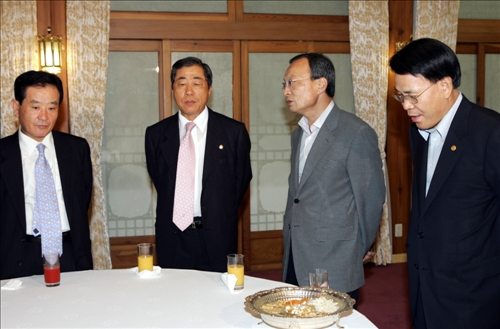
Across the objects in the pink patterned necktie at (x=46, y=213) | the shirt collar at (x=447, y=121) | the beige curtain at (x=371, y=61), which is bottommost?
the pink patterned necktie at (x=46, y=213)

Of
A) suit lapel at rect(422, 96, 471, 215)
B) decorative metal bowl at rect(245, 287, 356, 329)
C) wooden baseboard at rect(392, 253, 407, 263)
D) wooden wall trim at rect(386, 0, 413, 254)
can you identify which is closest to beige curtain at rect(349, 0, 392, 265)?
wooden wall trim at rect(386, 0, 413, 254)

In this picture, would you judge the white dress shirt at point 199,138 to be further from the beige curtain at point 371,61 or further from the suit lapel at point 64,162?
the beige curtain at point 371,61

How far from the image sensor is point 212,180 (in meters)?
3.55

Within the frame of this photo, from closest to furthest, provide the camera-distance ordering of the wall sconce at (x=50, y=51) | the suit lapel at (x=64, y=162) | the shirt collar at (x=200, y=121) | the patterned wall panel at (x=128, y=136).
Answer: the suit lapel at (x=64, y=162), the shirt collar at (x=200, y=121), the wall sconce at (x=50, y=51), the patterned wall panel at (x=128, y=136)

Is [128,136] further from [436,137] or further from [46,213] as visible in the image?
[436,137]

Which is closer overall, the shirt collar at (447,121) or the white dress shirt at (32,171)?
the shirt collar at (447,121)

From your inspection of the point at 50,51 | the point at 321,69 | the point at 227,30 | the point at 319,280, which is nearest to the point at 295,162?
the point at 321,69

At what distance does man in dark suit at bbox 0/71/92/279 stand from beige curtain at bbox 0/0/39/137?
2119 millimetres

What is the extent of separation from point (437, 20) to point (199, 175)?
11.7 ft

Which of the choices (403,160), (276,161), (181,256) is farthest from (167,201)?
(403,160)

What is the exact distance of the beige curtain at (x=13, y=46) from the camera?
5121mm

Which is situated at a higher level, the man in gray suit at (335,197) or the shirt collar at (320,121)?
the shirt collar at (320,121)

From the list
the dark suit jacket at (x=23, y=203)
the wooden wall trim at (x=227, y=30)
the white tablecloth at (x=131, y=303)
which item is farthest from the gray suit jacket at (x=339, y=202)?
the wooden wall trim at (x=227, y=30)

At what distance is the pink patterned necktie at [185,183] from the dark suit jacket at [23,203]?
53 centimetres
